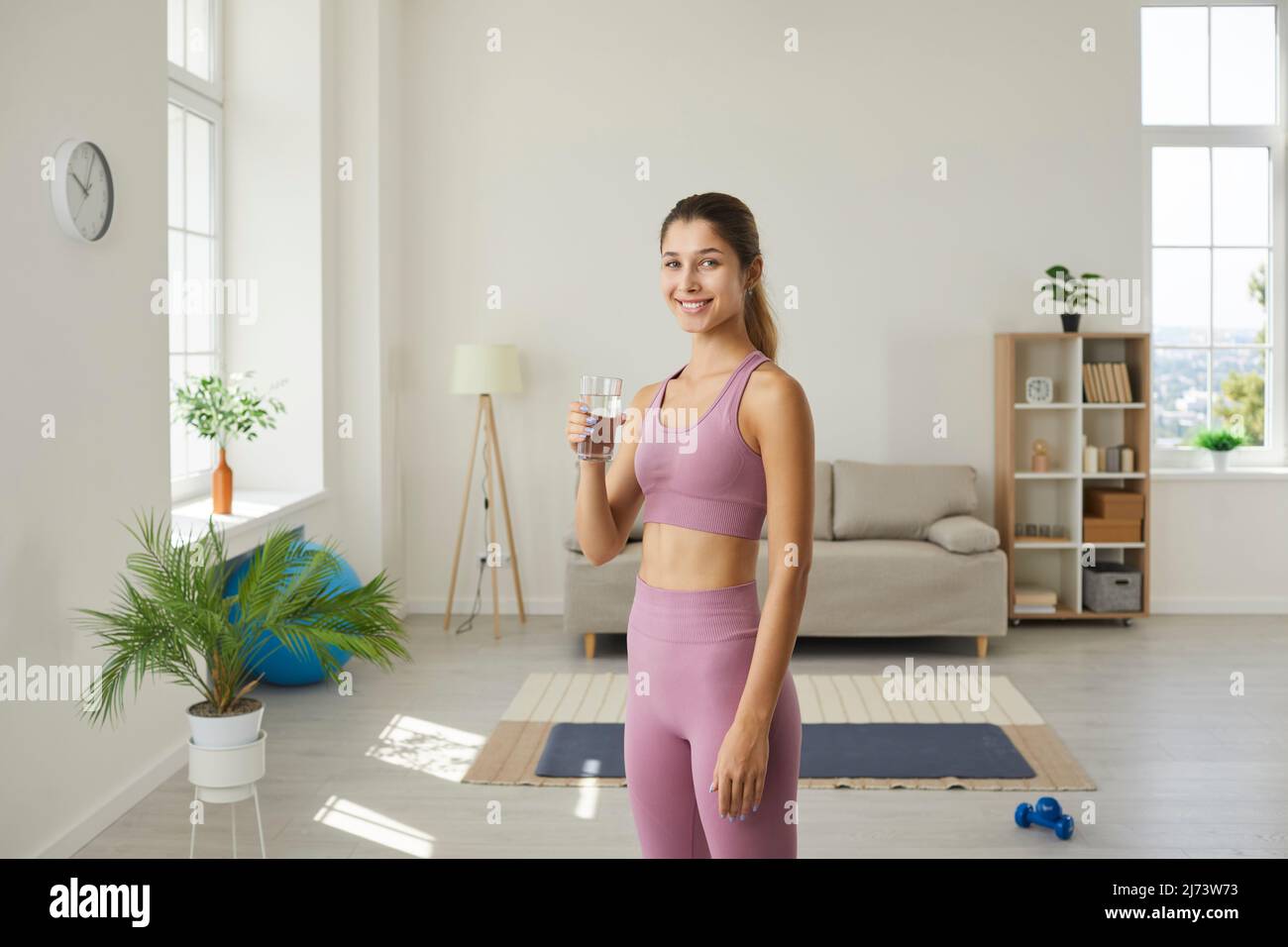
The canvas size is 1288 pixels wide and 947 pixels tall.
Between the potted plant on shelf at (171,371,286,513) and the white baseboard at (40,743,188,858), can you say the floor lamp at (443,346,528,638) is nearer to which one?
the potted plant on shelf at (171,371,286,513)

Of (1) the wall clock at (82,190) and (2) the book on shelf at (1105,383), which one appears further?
(2) the book on shelf at (1105,383)

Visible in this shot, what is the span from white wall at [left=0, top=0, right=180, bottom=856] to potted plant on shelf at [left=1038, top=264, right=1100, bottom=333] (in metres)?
4.32

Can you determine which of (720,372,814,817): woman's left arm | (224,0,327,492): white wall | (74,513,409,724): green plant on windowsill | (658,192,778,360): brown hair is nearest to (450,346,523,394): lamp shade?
(224,0,327,492): white wall

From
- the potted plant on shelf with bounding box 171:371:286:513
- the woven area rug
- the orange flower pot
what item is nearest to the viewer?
the woven area rug

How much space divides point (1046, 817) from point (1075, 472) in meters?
3.11

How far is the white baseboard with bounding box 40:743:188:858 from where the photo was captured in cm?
315

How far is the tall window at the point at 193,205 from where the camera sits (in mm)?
4949

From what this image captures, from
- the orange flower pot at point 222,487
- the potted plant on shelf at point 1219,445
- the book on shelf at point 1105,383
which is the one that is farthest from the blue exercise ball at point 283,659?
the potted plant on shelf at point 1219,445

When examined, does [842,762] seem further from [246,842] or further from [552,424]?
[552,424]

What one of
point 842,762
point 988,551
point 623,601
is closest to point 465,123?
point 623,601

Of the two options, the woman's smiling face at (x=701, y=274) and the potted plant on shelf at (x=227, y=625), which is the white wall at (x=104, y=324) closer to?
the potted plant on shelf at (x=227, y=625)

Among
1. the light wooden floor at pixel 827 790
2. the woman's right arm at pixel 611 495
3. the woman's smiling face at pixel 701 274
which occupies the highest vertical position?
the woman's smiling face at pixel 701 274

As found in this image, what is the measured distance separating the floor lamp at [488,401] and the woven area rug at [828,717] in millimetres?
1055

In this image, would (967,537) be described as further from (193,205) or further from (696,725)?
(696,725)
